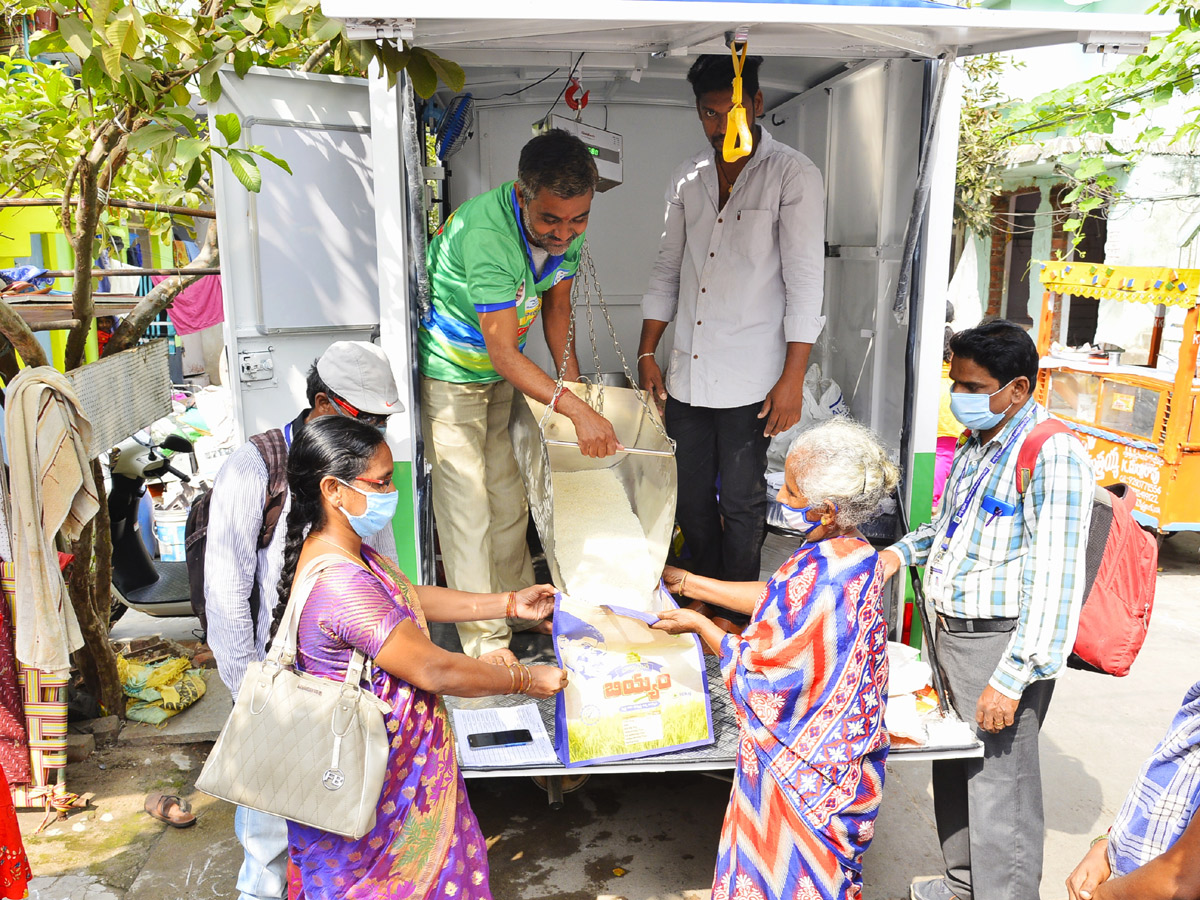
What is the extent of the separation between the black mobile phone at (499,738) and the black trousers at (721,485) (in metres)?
1.13

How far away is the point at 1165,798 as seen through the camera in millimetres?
1609

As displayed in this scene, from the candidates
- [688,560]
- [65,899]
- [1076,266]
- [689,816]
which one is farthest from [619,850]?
[1076,266]

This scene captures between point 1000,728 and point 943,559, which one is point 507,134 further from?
point 1000,728

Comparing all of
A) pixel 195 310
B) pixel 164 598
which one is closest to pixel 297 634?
pixel 164 598

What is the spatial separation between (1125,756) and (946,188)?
8.83 ft

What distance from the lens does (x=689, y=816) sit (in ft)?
12.0

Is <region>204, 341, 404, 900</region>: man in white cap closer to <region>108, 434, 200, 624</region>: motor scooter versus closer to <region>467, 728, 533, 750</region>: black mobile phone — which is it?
<region>467, 728, 533, 750</region>: black mobile phone

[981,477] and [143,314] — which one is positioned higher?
[143,314]

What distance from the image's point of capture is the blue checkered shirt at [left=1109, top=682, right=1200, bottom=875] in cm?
158

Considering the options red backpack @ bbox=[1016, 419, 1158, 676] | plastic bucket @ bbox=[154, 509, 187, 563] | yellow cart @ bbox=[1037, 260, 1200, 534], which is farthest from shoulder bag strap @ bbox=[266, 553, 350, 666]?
yellow cart @ bbox=[1037, 260, 1200, 534]

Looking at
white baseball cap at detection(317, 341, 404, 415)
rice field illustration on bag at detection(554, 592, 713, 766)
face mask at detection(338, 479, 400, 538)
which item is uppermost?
white baseball cap at detection(317, 341, 404, 415)

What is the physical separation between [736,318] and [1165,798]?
2.28m

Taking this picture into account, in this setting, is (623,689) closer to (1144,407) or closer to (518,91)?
(518,91)

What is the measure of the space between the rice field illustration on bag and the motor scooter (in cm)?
300
